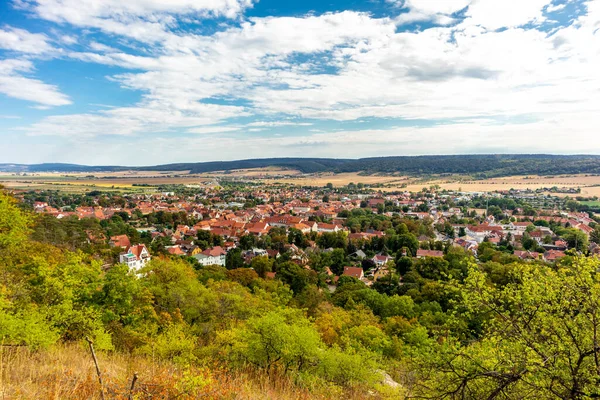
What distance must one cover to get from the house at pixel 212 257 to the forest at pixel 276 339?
21.7 metres

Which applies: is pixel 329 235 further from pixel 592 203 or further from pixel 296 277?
pixel 592 203

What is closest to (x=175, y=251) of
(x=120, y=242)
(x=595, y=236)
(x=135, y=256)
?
(x=120, y=242)

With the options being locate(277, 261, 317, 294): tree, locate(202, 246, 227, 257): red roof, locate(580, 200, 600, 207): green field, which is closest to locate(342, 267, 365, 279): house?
locate(277, 261, 317, 294): tree

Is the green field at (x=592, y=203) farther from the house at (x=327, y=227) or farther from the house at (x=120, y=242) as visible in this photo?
the house at (x=120, y=242)

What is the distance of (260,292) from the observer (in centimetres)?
2520

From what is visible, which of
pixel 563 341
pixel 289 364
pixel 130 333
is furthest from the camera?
pixel 130 333

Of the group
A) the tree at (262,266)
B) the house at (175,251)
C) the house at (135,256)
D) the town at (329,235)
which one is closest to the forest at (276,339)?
the town at (329,235)

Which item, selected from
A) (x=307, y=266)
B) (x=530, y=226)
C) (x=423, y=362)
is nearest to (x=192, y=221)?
(x=307, y=266)

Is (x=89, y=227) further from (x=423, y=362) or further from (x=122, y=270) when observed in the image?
(x=423, y=362)

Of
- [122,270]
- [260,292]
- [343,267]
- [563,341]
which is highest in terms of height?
[563,341]

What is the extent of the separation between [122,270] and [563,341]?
1478cm

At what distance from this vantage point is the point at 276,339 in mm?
10172

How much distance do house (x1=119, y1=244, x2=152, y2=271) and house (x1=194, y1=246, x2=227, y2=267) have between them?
629cm

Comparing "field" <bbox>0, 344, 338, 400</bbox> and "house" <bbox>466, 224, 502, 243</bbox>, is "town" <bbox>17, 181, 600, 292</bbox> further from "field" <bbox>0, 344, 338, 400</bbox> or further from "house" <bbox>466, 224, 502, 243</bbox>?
"field" <bbox>0, 344, 338, 400</bbox>
